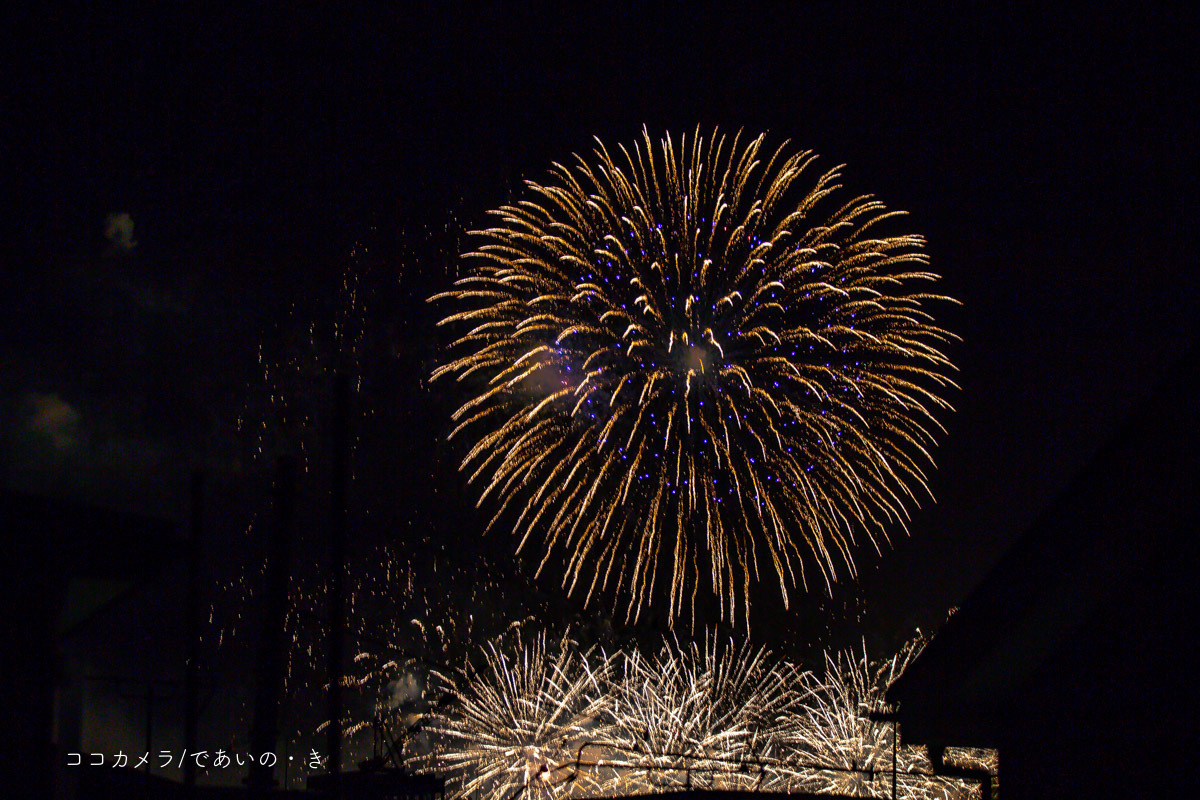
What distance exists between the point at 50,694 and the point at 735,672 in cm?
3052

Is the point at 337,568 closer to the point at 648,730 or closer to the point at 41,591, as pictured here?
the point at 41,591

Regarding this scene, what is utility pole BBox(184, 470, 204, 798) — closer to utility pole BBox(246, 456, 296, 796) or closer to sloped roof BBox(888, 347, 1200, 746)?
utility pole BBox(246, 456, 296, 796)

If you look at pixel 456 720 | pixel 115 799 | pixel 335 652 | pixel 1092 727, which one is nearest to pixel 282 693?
pixel 115 799

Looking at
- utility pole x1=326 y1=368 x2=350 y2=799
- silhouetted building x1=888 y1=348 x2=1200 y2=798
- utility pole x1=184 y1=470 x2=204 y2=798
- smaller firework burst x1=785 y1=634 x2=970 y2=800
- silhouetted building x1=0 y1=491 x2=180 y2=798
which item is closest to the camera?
silhouetted building x1=888 y1=348 x2=1200 y2=798

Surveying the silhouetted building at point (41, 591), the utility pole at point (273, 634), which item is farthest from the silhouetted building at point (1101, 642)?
the utility pole at point (273, 634)

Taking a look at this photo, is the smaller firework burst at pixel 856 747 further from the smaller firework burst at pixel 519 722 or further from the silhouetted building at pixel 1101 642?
the silhouetted building at pixel 1101 642

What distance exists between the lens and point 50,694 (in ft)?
25.8

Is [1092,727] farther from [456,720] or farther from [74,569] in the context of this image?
[456,720]

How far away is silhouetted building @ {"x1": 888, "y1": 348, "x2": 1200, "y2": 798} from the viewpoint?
6.03 m

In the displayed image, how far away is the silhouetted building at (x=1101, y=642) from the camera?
6.03 m

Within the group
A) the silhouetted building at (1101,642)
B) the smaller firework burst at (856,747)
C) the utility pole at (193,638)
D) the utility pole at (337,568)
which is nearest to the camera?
the silhouetted building at (1101,642)

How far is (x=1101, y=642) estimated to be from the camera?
620 cm

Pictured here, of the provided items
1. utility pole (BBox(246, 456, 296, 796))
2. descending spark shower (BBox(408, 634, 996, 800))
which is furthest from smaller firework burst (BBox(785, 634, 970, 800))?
utility pole (BBox(246, 456, 296, 796))

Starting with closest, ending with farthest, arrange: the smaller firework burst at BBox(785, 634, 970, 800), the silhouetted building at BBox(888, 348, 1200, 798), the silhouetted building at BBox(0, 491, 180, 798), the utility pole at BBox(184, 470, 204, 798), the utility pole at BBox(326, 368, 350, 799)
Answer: the silhouetted building at BBox(888, 348, 1200, 798) → the silhouetted building at BBox(0, 491, 180, 798) → the utility pole at BBox(326, 368, 350, 799) → the utility pole at BBox(184, 470, 204, 798) → the smaller firework burst at BBox(785, 634, 970, 800)
